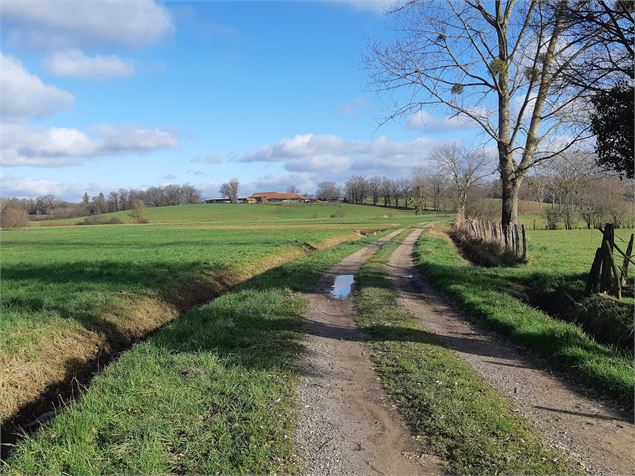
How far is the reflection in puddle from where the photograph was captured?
43.9 feet

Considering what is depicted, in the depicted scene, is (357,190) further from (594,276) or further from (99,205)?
(594,276)

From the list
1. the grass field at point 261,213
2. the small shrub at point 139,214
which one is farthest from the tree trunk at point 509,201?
the small shrub at point 139,214

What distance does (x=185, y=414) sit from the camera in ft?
16.6

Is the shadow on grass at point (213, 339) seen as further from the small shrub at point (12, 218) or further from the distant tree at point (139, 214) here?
the distant tree at point (139, 214)

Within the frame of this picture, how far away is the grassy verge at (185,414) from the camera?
4.18 meters

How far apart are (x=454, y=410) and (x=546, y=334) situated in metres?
3.76

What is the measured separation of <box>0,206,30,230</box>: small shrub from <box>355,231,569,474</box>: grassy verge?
311ft

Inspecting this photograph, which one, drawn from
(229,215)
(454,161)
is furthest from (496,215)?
(229,215)

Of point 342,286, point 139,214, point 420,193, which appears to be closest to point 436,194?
point 420,193

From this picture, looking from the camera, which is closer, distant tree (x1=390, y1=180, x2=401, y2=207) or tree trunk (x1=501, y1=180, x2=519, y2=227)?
tree trunk (x1=501, y1=180, x2=519, y2=227)

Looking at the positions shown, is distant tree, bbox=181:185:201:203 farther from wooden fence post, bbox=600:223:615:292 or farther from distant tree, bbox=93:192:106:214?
wooden fence post, bbox=600:223:615:292

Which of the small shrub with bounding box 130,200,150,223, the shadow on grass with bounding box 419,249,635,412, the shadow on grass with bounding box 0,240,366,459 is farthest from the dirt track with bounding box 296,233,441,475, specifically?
the small shrub with bounding box 130,200,150,223

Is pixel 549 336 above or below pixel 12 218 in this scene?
below

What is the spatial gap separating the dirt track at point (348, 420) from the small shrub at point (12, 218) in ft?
310
